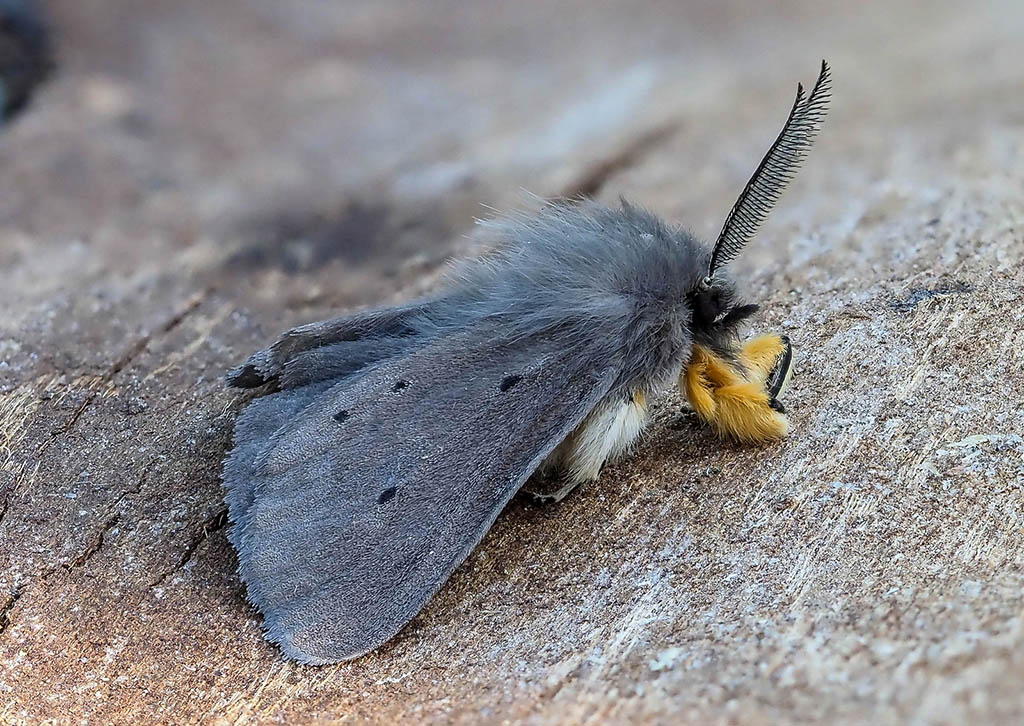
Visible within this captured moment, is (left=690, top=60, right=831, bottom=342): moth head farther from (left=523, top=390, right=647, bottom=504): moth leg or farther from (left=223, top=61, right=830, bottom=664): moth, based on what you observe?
(left=523, top=390, right=647, bottom=504): moth leg

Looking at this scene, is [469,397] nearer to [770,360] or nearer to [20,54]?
[770,360]

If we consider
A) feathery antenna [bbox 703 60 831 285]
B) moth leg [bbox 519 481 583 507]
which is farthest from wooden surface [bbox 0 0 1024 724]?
feathery antenna [bbox 703 60 831 285]

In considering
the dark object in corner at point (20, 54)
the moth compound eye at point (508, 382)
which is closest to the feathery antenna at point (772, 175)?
the moth compound eye at point (508, 382)

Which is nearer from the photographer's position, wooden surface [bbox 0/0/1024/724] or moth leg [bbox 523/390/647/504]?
wooden surface [bbox 0/0/1024/724]

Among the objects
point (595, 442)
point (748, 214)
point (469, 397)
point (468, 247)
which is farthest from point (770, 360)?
point (468, 247)

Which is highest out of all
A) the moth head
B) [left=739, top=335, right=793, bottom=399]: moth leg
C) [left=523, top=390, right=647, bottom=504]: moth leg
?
the moth head

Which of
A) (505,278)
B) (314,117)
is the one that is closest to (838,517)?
(505,278)
